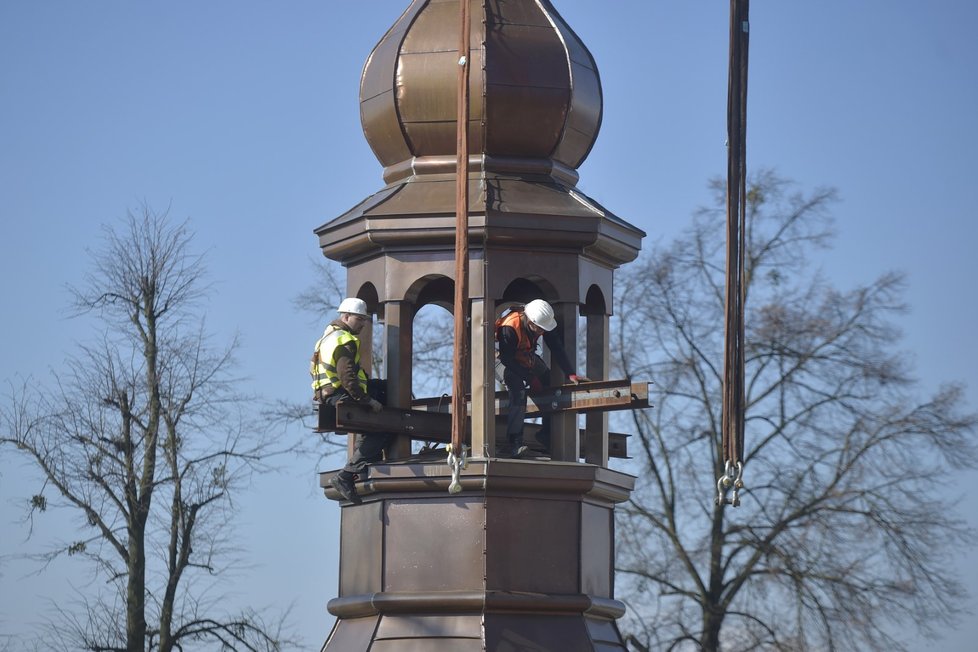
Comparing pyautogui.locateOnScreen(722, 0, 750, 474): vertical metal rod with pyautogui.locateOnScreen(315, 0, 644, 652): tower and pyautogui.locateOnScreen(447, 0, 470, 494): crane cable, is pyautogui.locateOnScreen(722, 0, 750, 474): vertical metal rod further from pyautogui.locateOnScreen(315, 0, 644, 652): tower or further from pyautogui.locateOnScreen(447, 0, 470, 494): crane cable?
pyautogui.locateOnScreen(447, 0, 470, 494): crane cable

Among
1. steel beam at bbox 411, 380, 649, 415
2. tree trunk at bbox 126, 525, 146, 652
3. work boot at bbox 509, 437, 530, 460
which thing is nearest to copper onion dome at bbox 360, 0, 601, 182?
steel beam at bbox 411, 380, 649, 415

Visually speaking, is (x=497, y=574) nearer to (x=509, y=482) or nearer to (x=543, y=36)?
(x=509, y=482)

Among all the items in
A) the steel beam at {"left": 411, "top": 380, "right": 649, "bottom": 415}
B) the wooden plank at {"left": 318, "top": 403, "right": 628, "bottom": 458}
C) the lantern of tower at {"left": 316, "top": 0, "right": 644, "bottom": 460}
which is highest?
the lantern of tower at {"left": 316, "top": 0, "right": 644, "bottom": 460}

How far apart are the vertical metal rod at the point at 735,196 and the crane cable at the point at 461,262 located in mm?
1889

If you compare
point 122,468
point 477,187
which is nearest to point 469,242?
point 477,187

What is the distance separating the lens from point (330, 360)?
680 inches

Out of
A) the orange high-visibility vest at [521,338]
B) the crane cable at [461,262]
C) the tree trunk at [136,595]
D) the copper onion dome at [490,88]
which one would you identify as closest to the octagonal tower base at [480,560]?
the crane cable at [461,262]

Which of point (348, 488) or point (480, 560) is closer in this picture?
point (480, 560)

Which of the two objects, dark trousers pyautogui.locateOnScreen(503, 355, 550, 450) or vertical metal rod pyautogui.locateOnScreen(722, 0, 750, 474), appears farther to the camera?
dark trousers pyautogui.locateOnScreen(503, 355, 550, 450)

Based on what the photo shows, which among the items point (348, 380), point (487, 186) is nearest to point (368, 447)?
point (348, 380)

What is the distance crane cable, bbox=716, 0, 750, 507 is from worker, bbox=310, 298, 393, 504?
2.57 m

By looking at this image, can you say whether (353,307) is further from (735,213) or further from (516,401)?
(735,213)

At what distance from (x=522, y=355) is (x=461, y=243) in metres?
1.21

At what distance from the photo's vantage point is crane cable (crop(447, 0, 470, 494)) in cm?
1659
